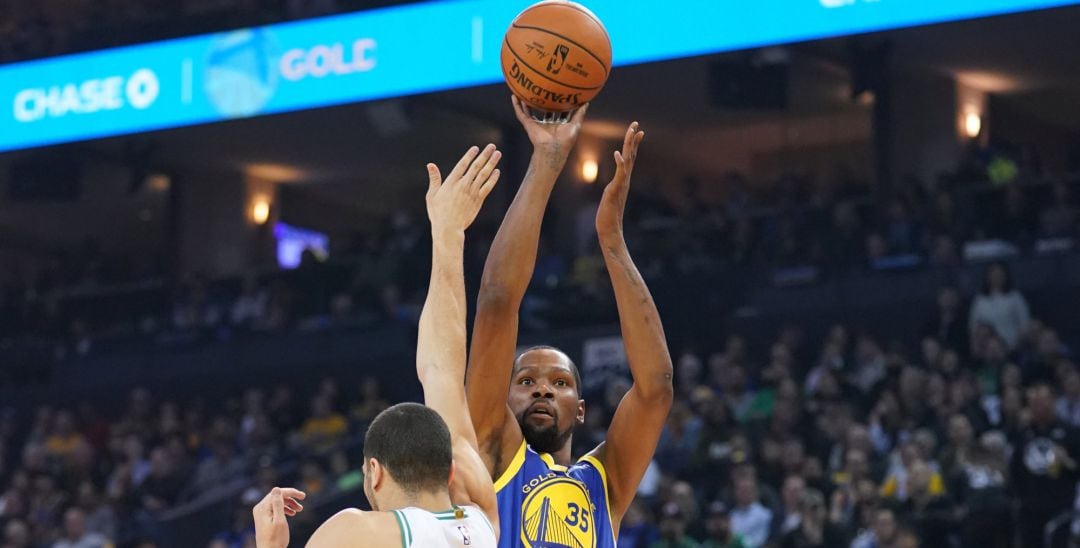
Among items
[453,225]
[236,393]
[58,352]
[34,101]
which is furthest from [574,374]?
[58,352]

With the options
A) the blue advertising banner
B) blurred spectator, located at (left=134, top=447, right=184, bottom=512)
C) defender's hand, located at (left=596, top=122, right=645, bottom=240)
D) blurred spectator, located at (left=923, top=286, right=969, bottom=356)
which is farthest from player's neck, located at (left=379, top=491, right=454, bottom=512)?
blurred spectator, located at (left=134, top=447, right=184, bottom=512)

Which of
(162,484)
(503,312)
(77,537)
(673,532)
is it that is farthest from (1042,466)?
(162,484)

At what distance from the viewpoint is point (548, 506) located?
450cm

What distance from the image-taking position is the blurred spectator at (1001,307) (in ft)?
39.9

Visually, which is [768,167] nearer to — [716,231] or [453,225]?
[716,231]

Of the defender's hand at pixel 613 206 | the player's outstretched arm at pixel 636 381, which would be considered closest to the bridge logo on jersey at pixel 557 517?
the player's outstretched arm at pixel 636 381

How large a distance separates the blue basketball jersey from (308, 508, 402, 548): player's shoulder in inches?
42.9

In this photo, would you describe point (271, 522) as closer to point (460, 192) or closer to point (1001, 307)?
point (460, 192)

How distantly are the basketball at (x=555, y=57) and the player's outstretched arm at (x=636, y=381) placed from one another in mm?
219

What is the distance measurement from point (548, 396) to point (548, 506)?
12.7 inches

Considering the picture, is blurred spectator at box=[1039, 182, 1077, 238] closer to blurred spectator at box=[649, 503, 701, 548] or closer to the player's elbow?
blurred spectator at box=[649, 503, 701, 548]

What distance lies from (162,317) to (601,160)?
551cm

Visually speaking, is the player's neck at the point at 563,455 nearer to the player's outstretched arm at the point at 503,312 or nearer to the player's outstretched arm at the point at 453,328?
the player's outstretched arm at the point at 503,312

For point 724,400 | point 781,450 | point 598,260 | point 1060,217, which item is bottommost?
point 781,450
